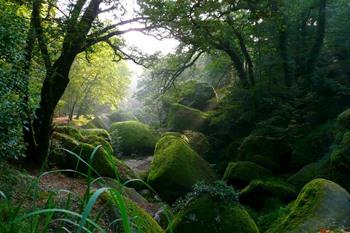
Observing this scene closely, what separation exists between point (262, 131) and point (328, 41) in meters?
4.96

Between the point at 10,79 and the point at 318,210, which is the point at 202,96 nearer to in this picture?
the point at 318,210

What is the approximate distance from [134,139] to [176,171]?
9.23 meters

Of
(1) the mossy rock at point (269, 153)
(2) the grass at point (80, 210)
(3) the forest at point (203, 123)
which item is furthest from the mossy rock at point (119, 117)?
(2) the grass at point (80, 210)

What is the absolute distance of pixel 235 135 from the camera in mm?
17344

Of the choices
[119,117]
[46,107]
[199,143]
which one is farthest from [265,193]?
[119,117]

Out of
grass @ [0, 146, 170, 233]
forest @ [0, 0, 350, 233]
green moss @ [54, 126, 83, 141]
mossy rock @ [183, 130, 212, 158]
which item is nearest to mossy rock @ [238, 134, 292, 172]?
forest @ [0, 0, 350, 233]

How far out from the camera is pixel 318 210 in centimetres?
681

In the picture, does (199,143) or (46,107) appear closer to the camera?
(46,107)

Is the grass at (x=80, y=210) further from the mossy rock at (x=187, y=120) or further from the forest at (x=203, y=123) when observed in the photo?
the mossy rock at (x=187, y=120)

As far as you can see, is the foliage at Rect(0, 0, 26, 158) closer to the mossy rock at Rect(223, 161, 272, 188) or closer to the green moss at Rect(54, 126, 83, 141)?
the green moss at Rect(54, 126, 83, 141)

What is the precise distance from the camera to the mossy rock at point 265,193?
11.2 meters

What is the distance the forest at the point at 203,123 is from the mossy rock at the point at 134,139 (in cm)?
7

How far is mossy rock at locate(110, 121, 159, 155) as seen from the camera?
21125mm

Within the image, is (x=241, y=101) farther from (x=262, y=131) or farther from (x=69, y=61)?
(x=69, y=61)
